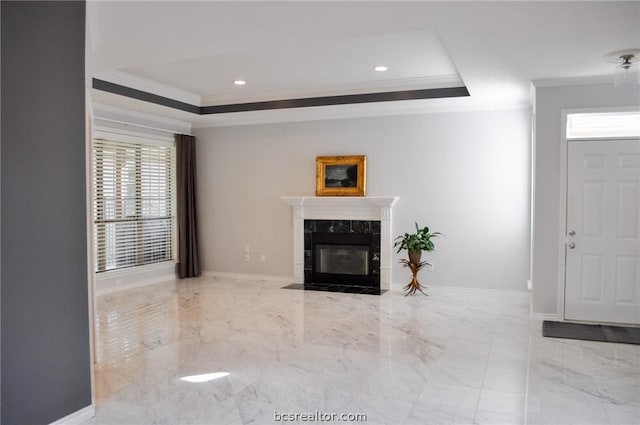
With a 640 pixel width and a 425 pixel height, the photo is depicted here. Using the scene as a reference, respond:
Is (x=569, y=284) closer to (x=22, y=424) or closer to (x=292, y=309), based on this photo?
(x=292, y=309)

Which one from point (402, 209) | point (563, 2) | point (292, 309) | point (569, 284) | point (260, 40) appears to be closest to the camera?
point (563, 2)

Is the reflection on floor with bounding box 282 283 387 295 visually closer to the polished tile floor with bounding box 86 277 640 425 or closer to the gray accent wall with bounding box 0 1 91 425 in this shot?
the polished tile floor with bounding box 86 277 640 425

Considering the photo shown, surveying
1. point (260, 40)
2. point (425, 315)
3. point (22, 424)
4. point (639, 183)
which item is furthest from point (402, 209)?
point (22, 424)

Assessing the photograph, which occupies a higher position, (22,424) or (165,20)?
(165,20)

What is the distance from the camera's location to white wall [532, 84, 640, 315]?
17.0 ft

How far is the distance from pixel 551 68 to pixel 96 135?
548 cm

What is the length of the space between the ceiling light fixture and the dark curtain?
5.95 meters

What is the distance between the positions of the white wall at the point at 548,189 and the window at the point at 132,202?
5.32 m

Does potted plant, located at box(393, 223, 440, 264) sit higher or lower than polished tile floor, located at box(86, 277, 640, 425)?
higher

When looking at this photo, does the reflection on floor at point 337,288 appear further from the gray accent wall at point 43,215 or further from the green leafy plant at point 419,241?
the gray accent wall at point 43,215

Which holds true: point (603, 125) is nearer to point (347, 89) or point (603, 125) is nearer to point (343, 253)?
point (347, 89)

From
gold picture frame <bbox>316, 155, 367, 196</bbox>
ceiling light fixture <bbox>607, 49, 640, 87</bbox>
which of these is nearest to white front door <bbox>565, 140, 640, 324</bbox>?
ceiling light fixture <bbox>607, 49, 640, 87</bbox>

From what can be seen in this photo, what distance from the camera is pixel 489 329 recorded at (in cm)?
492

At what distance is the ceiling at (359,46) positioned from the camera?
3.26m
